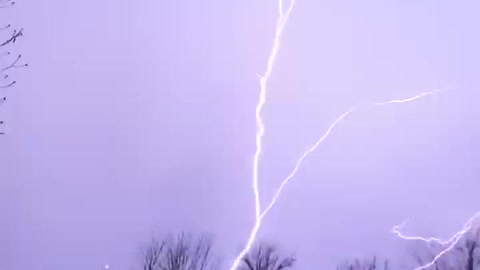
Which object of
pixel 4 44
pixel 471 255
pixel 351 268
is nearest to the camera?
pixel 4 44

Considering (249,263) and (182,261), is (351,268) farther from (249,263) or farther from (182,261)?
(182,261)

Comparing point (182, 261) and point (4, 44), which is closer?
point (4, 44)

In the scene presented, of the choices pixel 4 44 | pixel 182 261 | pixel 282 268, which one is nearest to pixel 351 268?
pixel 282 268

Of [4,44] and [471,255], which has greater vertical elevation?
[471,255]

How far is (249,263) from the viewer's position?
146ft

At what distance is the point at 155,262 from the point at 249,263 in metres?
4.71

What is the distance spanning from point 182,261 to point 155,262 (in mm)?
1361

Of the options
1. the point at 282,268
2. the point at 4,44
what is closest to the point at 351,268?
the point at 282,268

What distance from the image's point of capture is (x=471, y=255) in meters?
42.0

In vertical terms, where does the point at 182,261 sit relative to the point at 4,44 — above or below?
above

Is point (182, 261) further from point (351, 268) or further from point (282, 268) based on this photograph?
point (351, 268)

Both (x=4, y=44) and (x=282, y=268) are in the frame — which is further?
(x=282, y=268)

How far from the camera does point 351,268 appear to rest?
150 feet

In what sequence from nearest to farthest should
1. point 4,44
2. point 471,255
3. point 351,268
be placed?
point 4,44, point 471,255, point 351,268
